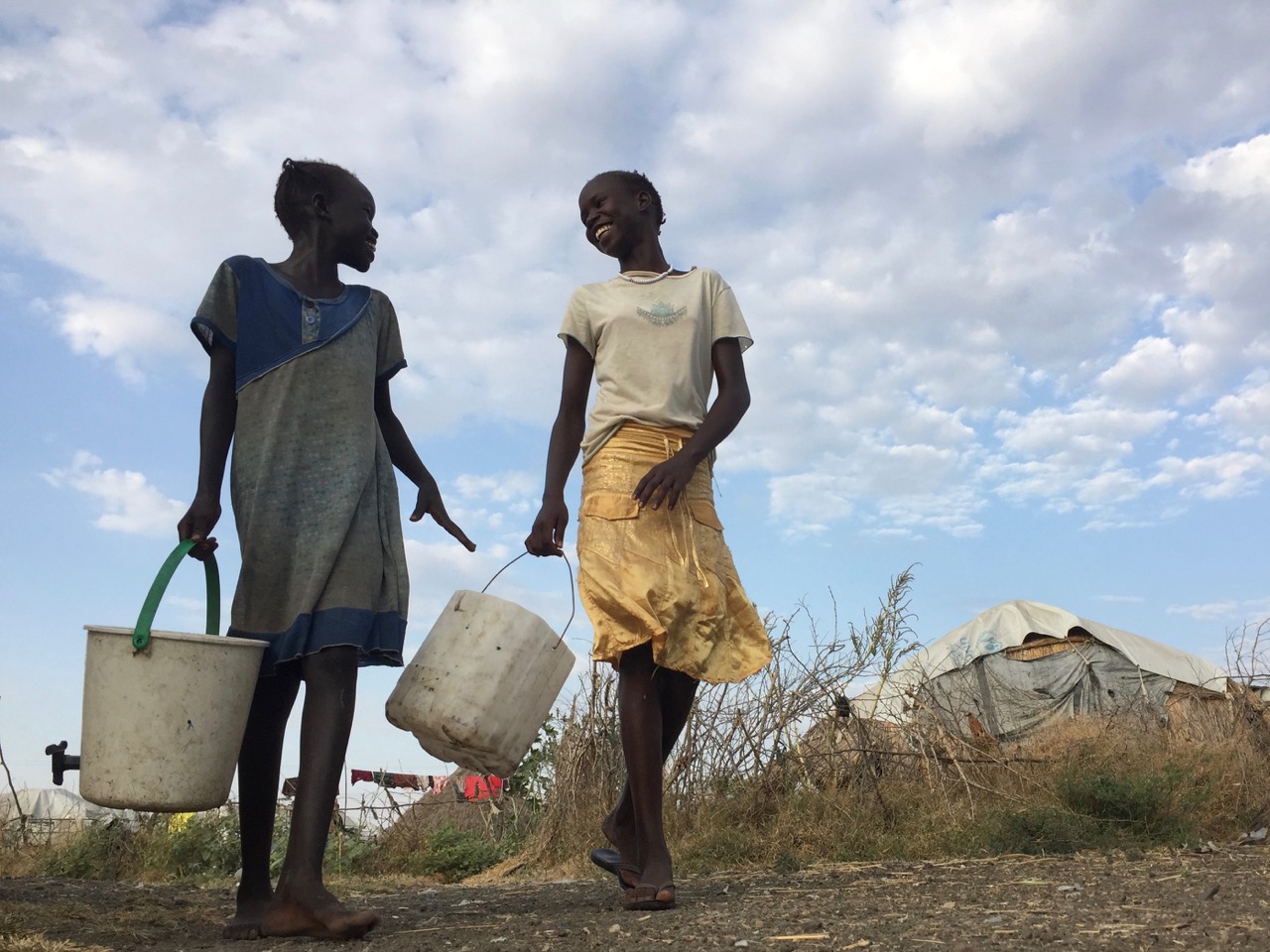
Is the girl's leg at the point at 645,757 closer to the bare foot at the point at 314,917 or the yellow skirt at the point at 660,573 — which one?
the yellow skirt at the point at 660,573

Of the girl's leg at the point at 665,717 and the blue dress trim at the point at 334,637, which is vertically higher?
the blue dress trim at the point at 334,637

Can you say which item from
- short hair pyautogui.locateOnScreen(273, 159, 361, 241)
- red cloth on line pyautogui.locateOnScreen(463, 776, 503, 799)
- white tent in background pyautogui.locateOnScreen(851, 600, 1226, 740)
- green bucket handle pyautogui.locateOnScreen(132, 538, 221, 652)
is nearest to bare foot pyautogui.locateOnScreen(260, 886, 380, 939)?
green bucket handle pyautogui.locateOnScreen(132, 538, 221, 652)

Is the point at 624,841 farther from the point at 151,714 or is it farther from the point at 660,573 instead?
the point at 151,714

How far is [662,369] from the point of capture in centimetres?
354

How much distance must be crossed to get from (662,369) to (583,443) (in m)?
0.34

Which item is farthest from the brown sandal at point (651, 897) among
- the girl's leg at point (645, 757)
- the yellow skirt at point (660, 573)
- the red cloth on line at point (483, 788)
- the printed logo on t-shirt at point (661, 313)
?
the red cloth on line at point (483, 788)

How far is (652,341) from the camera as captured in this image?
3.56 metres

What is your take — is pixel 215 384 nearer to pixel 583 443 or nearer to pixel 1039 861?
pixel 583 443

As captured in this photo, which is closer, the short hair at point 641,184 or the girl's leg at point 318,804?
the girl's leg at point 318,804

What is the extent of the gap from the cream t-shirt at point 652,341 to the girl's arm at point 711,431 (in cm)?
5

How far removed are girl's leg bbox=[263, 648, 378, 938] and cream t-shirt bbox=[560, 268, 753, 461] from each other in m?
1.10

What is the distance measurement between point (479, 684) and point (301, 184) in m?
1.58

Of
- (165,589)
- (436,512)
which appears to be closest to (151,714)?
(165,589)

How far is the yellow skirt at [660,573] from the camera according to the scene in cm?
327
